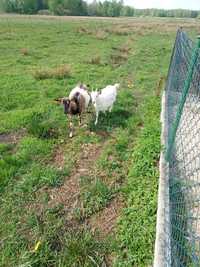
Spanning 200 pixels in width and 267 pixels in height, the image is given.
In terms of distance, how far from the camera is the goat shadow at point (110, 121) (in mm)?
6430

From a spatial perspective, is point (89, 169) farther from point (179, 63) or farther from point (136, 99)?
point (136, 99)

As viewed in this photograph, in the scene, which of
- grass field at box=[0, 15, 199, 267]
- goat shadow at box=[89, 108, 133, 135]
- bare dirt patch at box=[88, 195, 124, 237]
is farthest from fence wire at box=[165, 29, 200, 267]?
goat shadow at box=[89, 108, 133, 135]

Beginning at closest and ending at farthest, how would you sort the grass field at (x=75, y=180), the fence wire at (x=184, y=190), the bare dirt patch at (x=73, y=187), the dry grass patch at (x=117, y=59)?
the fence wire at (x=184, y=190) < the grass field at (x=75, y=180) < the bare dirt patch at (x=73, y=187) < the dry grass patch at (x=117, y=59)

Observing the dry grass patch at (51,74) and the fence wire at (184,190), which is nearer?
the fence wire at (184,190)

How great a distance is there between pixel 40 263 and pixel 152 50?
1660 centimetres

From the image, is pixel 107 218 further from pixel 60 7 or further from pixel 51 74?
pixel 60 7

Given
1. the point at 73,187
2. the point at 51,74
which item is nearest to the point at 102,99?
the point at 73,187

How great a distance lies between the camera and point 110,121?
680 centimetres

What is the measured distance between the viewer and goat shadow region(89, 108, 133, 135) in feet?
21.1

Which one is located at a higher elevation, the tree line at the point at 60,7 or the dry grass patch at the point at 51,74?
the dry grass patch at the point at 51,74

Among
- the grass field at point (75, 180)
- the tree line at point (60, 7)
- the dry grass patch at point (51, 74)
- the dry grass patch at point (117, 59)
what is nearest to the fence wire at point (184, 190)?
the grass field at point (75, 180)

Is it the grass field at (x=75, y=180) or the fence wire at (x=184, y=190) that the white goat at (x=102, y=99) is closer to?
the grass field at (x=75, y=180)

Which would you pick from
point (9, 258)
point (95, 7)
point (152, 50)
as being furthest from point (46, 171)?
point (95, 7)

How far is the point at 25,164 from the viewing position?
5051 millimetres
